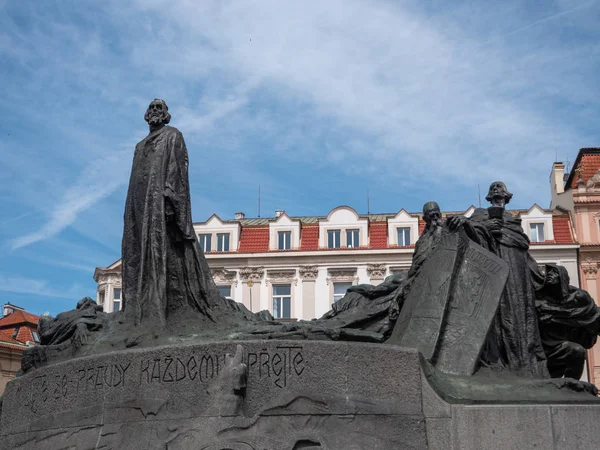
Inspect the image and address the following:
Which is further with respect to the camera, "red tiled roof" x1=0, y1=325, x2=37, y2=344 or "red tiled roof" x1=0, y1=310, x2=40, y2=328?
"red tiled roof" x1=0, y1=310, x2=40, y2=328

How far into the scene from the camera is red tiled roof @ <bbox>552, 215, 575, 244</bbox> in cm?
4334

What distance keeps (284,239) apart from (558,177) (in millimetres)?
15400

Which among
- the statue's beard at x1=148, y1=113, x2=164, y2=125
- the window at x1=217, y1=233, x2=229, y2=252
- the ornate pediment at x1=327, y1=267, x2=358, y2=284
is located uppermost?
the window at x1=217, y1=233, x2=229, y2=252

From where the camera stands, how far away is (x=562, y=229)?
1731 inches

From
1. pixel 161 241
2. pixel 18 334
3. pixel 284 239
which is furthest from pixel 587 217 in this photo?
pixel 161 241

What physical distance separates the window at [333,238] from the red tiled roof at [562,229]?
33.9ft

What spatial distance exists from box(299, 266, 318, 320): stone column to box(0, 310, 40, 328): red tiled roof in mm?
17900

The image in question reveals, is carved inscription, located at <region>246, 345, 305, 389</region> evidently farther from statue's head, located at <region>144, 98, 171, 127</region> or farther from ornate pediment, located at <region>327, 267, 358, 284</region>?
ornate pediment, located at <region>327, 267, 358, 284</region>

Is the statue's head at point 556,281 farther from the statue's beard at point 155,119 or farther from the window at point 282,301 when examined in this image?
the window at point 282,301

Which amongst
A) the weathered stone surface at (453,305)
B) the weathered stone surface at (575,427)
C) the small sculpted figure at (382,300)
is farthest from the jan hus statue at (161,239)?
the weathered stone surface at (575,427)

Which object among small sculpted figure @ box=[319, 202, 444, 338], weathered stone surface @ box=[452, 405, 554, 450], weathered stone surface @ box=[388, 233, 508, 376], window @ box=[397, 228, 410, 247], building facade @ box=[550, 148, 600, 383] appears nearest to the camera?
weathered stone surface @ box=[452, 405, 554, 450]

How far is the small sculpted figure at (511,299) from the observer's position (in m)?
10.9

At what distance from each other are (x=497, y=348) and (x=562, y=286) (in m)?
1.56

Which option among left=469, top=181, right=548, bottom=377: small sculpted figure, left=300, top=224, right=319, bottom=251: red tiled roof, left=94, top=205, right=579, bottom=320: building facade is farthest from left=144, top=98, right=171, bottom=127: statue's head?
left=300, top=224, right=319, bottom=251: red tiled roof
